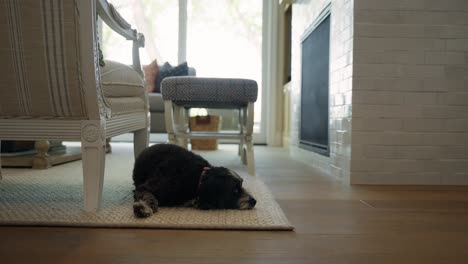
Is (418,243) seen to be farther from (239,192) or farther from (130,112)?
(130,112)

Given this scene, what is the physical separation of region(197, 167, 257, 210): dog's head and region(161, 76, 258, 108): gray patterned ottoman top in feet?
2.75

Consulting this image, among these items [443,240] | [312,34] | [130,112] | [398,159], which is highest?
[312,34]

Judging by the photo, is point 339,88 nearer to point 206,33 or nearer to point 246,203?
point 246,203

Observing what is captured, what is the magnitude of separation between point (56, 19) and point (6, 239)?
2.04 feet

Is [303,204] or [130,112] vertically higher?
[130,112]

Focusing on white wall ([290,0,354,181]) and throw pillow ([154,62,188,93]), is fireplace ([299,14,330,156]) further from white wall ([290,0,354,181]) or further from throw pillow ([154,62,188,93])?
throw pillow ([154,62,188,93])

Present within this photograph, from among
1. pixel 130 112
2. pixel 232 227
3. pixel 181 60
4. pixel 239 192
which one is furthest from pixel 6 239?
pixel 181 60

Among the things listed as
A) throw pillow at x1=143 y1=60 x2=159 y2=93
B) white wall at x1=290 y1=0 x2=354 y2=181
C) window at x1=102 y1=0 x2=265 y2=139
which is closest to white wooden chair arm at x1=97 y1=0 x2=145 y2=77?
white wall at x1=290 y1=0 x2=354 y2=181

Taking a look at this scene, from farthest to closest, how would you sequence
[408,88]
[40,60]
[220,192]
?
[408,88], [220,192], [40,60]

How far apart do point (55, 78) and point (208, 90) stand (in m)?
1.00

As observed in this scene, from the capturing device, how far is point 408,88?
6.42ft

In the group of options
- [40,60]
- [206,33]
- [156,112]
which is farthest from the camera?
[206,33]

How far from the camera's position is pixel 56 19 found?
1.17 metres

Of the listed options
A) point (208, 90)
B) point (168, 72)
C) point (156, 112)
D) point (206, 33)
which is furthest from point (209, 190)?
point (206, 33)
